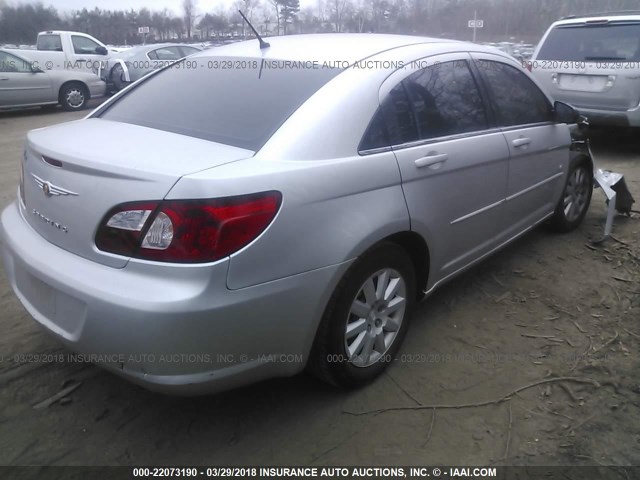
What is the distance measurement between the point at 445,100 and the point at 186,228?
1.72 m

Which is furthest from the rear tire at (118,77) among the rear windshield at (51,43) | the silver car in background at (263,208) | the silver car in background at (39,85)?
the silver car in background at (263,208)

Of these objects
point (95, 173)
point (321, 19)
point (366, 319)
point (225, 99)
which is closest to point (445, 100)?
point (225, 99)

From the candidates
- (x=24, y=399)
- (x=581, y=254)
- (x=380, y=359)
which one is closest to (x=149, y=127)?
(x=24, y=399)

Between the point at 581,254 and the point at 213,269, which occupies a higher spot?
the point at 213,269

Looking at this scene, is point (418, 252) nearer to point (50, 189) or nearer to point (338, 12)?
point (50, 189)

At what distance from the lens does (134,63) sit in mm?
12938

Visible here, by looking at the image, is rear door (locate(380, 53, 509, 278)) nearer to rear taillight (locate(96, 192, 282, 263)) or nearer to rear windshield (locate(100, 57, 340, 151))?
rear windshield (locate(100, 57, 340, 151))

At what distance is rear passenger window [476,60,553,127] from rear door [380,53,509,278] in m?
0.19

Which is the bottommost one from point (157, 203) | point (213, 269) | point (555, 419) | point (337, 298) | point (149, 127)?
point (555, 419)

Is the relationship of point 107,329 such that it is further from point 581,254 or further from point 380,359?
point 581,254

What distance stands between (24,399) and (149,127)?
1.37 meters

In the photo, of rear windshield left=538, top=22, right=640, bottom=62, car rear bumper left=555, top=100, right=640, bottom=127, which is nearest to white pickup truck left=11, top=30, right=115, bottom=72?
rear windshield left=538, top=22, right=640, bottom=62

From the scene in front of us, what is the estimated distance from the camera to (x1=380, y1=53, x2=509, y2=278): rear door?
102 inches

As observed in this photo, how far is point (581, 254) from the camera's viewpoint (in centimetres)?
421
